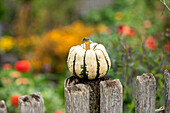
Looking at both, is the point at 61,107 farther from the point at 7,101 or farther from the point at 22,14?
the point at 22,14

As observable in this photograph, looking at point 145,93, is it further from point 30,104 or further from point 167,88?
point 30,104

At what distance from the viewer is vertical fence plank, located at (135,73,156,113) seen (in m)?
1.53

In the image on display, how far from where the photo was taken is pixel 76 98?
4.42 ft

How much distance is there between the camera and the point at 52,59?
17.3ft

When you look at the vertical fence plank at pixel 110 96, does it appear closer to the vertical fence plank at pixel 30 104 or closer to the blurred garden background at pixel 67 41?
the vertical fence plank at pixel 30 104

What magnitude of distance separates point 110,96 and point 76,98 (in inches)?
7.8

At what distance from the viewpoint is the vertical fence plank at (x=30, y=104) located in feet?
4.07

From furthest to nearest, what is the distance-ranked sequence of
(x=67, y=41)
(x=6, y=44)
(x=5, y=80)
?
1. (x=6, y=44)
2. (x=5, y=80)
3. (x=67, y=41)

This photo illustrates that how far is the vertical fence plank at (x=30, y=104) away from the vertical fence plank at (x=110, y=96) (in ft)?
1.17

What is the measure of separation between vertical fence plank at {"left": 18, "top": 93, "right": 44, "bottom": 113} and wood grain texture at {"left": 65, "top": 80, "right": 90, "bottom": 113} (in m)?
0.16

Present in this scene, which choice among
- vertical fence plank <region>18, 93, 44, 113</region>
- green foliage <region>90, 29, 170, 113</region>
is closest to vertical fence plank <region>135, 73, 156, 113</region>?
green foliage <region>90, 29, 170, 113</region>

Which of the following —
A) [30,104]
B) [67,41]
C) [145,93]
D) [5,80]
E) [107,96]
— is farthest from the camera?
[5,80]

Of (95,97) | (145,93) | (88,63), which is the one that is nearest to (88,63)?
(88,63)

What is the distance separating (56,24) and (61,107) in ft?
15.9
